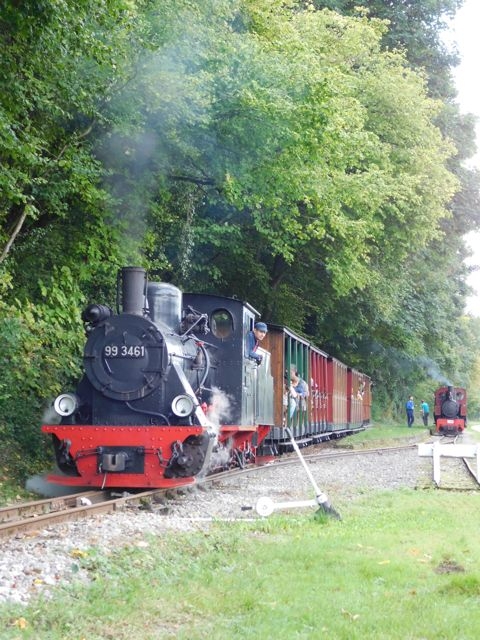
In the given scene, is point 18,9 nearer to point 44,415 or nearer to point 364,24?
point 44,415

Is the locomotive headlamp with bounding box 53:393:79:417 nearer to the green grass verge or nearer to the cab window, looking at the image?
the cab window

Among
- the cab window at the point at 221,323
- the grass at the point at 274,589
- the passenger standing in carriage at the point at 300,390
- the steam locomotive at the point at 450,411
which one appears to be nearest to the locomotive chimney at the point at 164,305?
the cab window at the point at 221,323

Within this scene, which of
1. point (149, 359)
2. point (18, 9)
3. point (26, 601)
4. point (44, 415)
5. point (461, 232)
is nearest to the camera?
point (26, 601)

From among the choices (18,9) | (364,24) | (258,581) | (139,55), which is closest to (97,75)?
(139,55)

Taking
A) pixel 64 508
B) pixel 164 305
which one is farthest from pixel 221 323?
pixel 64 508

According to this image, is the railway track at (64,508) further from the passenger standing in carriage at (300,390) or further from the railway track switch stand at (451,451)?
the passenger standing in carriage at (300,390)

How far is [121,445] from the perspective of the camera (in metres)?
10.9

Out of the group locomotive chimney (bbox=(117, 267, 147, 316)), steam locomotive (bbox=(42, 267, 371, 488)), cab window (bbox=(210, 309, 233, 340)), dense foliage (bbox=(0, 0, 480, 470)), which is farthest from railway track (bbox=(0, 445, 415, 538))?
dense foliage (bbox=(0, 0, 480, 470))

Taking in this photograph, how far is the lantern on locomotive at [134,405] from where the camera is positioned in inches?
427

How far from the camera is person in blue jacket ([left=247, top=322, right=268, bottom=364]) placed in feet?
46.8

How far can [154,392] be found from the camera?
448 inches

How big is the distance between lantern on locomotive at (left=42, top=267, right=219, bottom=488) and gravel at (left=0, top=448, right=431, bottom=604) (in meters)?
0.64

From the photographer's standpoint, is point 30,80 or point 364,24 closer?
point 30,80

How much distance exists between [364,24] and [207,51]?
1429cm
